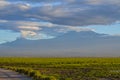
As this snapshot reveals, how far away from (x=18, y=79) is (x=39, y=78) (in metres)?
1.98

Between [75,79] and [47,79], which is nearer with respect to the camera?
[47,79]

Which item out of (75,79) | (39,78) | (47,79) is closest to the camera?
(47,79)

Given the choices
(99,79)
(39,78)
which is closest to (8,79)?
(39,78)

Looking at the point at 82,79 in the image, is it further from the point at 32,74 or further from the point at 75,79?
the point at 32,74

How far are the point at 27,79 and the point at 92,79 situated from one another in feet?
21.1

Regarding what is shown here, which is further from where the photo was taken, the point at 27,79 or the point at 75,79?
the point at 75,79

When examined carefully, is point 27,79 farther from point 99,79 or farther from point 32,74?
point 99,79

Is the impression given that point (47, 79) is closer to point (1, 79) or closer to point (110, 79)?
point (1, 79)

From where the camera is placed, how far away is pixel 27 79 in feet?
111

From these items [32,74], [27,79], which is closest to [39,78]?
[27,79]

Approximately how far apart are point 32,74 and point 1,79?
188 inches

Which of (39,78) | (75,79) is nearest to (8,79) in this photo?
(39,78)

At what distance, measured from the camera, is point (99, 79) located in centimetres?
3791

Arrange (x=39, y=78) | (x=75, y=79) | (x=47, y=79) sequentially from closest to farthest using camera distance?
(x=47, y=79), (x=39, y=78), (x=75, y=79)
